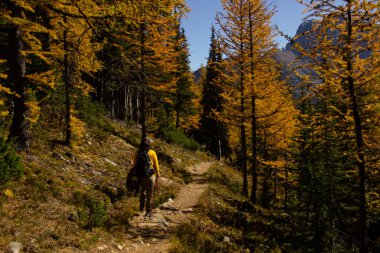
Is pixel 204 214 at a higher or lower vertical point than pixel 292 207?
higher

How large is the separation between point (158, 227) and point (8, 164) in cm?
447

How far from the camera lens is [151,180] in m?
9.73

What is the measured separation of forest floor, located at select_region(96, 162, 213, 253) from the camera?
774 centimetres

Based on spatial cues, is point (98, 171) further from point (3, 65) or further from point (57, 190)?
point (3, 65)

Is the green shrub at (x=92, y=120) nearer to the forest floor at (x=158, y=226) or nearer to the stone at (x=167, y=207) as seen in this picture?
the forest floor at (x=158, y=226)

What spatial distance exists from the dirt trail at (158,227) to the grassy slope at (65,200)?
14.1 inches

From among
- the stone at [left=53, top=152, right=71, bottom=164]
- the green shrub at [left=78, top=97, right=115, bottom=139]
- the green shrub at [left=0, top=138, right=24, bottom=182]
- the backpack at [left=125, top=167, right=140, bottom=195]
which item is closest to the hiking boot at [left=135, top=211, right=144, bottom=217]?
the backpack at [left=125, top=167, right=140, bottom=195]

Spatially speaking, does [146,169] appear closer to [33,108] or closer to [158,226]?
[158,226]

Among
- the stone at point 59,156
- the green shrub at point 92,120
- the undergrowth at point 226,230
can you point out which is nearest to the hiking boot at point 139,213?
the undergrowth at point 226,230

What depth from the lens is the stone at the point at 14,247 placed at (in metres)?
5.52

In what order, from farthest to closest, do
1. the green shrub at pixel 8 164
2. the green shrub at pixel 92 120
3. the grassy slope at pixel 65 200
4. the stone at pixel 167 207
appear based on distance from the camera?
the green shrub at pixel 92 120
the stone at pixel 167 207
the green shrub at pixel 8 164
the grassy slope at pixel 65 200

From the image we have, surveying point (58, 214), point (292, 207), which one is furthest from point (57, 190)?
point (292, 207)

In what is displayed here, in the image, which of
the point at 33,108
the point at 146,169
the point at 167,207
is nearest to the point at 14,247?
the point at 33,108

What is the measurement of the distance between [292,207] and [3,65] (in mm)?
17200
